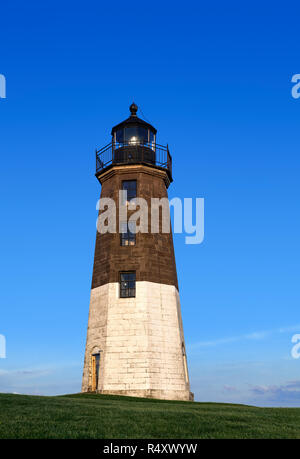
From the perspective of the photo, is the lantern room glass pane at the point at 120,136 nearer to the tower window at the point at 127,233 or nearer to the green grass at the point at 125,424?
the tower window at the point at 127,233

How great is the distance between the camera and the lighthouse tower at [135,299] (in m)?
27.1

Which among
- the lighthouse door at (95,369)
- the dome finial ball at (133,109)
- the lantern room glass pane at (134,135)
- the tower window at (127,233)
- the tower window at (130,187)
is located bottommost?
the lighthouse door at (95,369)

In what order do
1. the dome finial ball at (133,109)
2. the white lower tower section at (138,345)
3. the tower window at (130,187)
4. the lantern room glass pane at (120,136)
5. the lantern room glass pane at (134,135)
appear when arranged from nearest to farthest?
the white lower tower section at (138,345), the tower window at (130,187), the lantern room glass pane at (134,135), the lantern room glass pane at (120,136), the dome finial ball at (133,109)

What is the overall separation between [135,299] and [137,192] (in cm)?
698

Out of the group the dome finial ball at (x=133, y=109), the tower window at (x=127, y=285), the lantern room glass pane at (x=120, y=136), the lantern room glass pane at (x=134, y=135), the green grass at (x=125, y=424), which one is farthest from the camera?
the dome finial ball at (x=133, y=109)

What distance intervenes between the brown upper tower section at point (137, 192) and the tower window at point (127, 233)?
213 millimetres

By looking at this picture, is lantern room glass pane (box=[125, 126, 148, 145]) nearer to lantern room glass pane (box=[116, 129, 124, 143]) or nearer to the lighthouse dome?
the lighthouse dome

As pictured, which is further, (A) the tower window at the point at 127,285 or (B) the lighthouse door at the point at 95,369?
(A) the tower window at the point at 127,285

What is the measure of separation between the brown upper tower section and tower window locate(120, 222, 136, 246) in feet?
0.70

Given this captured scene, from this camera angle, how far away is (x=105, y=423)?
44.2 feet

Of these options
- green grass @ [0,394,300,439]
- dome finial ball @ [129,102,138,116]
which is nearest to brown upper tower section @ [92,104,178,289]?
dome finial ball @ [129,102,138,116]

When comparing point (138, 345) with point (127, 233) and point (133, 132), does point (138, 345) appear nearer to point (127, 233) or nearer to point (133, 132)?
point (127, 233)

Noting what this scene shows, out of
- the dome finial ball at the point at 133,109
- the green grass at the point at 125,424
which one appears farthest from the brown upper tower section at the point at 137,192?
the green grass at the point at 125,424
